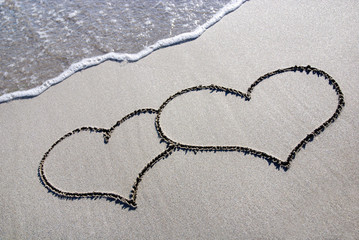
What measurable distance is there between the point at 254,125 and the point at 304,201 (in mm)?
1211

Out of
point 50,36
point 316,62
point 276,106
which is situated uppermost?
point 316,62

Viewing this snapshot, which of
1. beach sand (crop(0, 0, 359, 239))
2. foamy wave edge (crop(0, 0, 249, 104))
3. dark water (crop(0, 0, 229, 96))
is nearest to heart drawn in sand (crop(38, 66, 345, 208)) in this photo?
beach sand (crop(0, 0, 359, 239))

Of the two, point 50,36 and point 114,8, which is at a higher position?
point 114,8

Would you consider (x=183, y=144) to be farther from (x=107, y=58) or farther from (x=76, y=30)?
(x=76, y=30)

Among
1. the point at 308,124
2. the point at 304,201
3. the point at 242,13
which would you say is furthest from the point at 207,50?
the point at 304,201

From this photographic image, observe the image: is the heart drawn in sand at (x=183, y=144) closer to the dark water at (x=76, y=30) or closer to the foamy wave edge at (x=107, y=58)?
the foamy wave edge at (x=107, y=58)

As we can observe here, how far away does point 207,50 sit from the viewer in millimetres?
5551

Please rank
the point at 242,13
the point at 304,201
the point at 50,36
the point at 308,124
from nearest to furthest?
1. the point at 304,201
2. the point at 308,124
3. the point at 242,13
4. the point at 50,36

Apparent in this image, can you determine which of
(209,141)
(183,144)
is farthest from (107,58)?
(209,141)

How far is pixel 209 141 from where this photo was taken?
429 cm

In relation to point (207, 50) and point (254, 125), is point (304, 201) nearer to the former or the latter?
point (254, 125)

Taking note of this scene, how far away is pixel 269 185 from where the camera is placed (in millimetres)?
3738

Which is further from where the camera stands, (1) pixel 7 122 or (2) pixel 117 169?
(1) pixel 7 122

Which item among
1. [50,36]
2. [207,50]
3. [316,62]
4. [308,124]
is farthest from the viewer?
[50,36]
